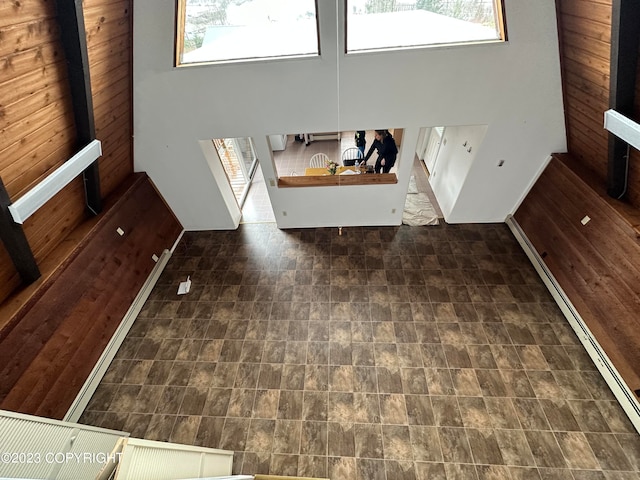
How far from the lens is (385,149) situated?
15.1 feet

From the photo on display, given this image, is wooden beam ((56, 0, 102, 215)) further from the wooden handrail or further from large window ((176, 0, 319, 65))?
the wooden handrail

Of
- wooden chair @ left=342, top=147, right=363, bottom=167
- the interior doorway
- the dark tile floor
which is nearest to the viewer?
the dark tile floor

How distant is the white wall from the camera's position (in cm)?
310

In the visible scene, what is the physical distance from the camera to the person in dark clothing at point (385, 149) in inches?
176

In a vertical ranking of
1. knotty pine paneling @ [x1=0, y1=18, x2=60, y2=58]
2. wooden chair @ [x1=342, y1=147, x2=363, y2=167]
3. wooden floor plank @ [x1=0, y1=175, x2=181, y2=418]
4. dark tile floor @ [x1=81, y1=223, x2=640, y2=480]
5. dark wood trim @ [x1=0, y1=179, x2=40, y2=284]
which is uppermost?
knotty pine paneling @ [x1=0, y1=18, x2=60, y2=58]

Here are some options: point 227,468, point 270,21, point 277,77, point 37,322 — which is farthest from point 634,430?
point 37,322

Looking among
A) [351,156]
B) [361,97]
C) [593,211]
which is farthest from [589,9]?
[351,156]

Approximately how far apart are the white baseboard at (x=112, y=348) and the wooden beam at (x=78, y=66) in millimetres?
1681

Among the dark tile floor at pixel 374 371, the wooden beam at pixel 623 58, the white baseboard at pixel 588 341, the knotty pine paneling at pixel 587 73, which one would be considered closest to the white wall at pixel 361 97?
the knotty pine paneling at pixel 587 73

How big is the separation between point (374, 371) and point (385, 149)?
3327mm

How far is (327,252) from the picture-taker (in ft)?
15.3

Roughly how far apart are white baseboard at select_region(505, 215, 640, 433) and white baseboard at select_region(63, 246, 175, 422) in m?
5.53

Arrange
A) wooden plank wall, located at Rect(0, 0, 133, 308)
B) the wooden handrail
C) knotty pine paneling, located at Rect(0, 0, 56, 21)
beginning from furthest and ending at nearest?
the wooden handrail
wooden plank wall, located at Rect(0, 0, 133, 308)
knotty pine paneling, located at Rect(0, 0, 56, 21)

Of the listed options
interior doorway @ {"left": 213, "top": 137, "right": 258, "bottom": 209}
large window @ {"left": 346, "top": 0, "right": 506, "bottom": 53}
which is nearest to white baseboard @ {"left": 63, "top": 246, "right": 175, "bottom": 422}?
interior doorway @ {"left": 213, "top": 137, "right": 258, "bottom": 209}
